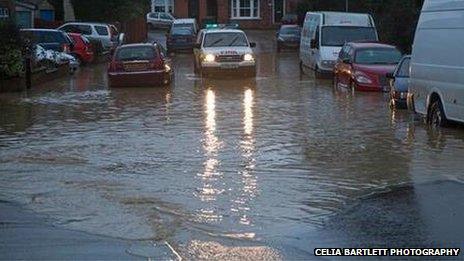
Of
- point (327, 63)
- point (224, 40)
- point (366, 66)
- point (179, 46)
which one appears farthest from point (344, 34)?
point (179, 46)

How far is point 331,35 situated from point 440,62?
52.2ft

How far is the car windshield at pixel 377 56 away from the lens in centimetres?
2478

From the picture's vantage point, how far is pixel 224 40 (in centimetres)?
3139

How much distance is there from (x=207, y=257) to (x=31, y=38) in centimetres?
2182

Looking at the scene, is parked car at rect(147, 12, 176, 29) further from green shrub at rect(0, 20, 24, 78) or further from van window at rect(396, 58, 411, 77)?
van window at rect(396, 58, 411, 77)

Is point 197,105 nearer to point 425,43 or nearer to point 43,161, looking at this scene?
point 425,43

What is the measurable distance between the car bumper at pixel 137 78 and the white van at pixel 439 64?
11720 millimetres

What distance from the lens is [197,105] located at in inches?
822

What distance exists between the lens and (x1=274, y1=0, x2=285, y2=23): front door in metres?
72.1

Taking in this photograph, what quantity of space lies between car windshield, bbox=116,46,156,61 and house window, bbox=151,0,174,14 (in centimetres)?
4843

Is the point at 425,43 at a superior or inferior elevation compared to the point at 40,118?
superior

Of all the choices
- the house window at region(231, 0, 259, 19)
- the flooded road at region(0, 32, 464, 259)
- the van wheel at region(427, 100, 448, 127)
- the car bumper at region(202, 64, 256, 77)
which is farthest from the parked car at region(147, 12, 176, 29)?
the van wheel at region(427, 100, 448, 127)

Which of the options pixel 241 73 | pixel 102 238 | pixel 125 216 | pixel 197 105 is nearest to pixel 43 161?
pixel 125 216

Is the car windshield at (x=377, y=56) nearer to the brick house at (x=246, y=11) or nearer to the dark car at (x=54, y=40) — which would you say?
the dark car at (x=54, y=40)
